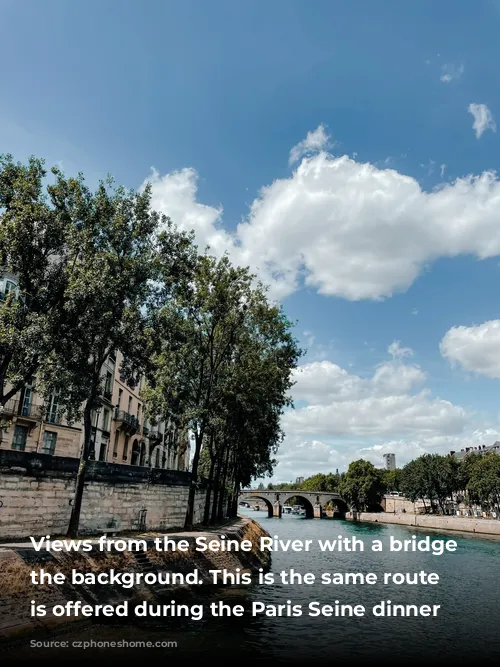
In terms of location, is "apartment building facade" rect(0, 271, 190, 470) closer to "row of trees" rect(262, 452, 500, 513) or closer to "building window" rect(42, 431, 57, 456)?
"building window" rect(42, 431, 57, 456)

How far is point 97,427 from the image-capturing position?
141ft

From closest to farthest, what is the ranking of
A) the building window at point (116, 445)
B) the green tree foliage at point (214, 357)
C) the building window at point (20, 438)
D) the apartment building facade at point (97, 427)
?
the green tree foliage at point (214, 357) < the apartment building facade at point (97, 427) < the building window at point (20, 438) < the building window at point (116, 445)

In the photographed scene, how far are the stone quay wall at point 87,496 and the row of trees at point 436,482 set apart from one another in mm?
67617

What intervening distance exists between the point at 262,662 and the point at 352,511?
117346 millimetres

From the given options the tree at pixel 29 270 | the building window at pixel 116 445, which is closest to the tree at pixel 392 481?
the building window at pixel 116 445

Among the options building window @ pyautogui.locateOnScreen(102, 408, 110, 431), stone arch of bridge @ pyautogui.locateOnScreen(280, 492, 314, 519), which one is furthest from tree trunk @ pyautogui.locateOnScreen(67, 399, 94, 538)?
stone arch of bridge @ pyautogui.locateOnScreen(280, 492, 314, 519)

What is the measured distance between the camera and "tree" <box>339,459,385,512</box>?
387 ft

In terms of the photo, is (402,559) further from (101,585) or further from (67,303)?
(67,303)

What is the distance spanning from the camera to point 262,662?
13664mm

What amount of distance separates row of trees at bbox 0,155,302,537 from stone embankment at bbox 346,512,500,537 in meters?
57.1

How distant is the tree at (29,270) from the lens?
18.4m

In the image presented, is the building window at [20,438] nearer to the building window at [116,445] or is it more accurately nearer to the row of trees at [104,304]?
the row of trees at [104,304]

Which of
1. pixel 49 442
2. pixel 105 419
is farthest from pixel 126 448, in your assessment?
pixel 49 442

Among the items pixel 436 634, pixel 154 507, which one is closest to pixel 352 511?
pixel 154 507
